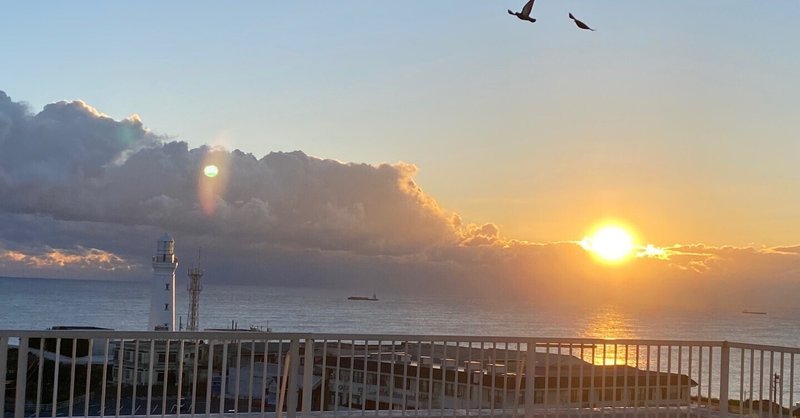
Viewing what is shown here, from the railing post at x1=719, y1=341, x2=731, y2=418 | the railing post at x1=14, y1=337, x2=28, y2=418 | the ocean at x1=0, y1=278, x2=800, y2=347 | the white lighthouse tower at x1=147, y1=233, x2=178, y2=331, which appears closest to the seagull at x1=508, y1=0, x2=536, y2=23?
the railing post at x1=14, y1=337, x2=28, y2=418

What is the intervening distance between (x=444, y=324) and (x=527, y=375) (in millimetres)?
86062

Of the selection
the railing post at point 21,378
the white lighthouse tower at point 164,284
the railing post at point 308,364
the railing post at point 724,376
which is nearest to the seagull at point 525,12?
the railing post at point 308,364

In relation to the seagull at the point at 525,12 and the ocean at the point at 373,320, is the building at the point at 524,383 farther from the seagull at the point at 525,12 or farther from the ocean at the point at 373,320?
the ocean at the point at 373,320

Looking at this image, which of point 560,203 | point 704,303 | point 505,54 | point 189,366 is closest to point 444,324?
point 560,203

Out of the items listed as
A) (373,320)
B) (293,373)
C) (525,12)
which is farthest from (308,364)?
(373,320)

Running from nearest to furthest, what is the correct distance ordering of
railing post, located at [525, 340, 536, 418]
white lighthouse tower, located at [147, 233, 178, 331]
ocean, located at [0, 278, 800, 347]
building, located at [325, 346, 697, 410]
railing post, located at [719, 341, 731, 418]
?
building, located at [325, 346, 697, 410] → railing post, located at [525, 340, 536, 418] → railing post, located at [719, 341, 731, 418] → white lighthouse tower, located at [147, 233, 178, 331] → ocean, located at [0, 278, 800, 347]

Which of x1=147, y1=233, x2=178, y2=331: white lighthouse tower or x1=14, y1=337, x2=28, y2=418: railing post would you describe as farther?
x1=147, y1=233, x2=178, y2=331: white lighthouse tower

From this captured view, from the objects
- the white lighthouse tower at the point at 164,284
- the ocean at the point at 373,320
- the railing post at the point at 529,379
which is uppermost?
the railing post at the point at 529,379

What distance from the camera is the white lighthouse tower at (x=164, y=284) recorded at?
138 feet

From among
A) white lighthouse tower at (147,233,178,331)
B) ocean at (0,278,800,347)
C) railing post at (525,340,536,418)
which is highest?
railing post at (525,340,536,418)

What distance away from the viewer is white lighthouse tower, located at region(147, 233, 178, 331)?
42031mm

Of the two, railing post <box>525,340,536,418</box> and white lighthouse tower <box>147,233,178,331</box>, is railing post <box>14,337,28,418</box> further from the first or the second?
white lighthouse tower <box>147,233,178,331</box>

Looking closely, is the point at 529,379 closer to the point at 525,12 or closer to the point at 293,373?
the point at 293,373

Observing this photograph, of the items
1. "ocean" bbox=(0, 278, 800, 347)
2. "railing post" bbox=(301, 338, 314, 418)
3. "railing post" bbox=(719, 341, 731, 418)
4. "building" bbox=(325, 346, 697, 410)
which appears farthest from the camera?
"ocean" bbox=(0, 278, 800, 347)
